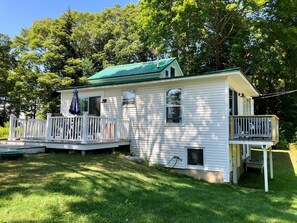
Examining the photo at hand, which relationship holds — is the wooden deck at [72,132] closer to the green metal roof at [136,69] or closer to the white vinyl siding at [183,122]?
the white vinyl siding at [183,122]

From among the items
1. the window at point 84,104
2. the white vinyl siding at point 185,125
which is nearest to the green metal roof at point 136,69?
Result: the window at point 84,104

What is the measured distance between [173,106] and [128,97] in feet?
8.18

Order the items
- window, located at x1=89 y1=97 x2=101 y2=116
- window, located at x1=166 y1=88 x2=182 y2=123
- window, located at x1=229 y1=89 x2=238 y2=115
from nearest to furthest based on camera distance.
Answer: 1. window, located at x1=166 y1=88 x2=182 y2=123
2. window, located at x1=229 y1=89 x2=238 y2=115
3. window, located at x1=89 y1=97 x2=101 y2=116

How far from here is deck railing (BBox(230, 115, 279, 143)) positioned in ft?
28.8

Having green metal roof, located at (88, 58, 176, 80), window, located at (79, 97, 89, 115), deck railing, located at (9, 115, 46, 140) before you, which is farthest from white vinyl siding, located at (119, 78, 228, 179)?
deck railing, located at (9, 115, 46, 140)

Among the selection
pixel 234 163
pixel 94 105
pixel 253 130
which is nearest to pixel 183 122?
pixel 253 130

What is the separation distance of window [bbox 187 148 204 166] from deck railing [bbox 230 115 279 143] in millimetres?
1403

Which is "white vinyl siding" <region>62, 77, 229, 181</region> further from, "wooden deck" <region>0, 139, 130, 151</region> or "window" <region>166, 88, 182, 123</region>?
"wooden deck" <region>0, 139, 130, 151</region>

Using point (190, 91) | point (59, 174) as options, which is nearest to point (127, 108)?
point (190, 91)

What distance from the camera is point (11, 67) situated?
Result: 22000 millimetres

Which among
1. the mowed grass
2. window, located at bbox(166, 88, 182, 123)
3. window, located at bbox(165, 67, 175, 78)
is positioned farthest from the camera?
window, located at bbox(165, 67, 175, 78)

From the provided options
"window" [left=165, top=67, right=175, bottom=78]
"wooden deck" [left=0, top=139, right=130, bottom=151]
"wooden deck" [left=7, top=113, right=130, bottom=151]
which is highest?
"window" [left=165, top=67, right=175, bottom=78]

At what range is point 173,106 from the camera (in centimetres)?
1047

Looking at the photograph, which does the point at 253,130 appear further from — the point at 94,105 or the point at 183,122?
the point at 94,105
